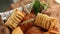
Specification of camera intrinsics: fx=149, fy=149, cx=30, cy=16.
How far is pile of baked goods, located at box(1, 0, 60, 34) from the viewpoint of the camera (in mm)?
1026

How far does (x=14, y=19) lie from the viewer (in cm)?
112

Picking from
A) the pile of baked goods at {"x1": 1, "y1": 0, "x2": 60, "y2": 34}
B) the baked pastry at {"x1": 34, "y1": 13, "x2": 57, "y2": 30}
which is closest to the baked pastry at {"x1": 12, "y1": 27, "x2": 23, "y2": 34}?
the pile of baked goods at {"x1": 1, "y1": 0, "x2": 60, "y2": 34}

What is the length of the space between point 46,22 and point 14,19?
250 millimetres

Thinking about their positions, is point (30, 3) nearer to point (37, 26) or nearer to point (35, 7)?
point (35, 7)

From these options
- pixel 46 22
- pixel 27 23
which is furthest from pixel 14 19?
pixel 46 22

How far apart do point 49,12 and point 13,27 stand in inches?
12.9

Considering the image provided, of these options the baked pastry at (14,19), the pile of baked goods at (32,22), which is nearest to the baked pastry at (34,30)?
the pile of baked goods at (32,22)

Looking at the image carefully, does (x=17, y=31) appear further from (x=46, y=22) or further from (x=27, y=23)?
(x=46, y=22)

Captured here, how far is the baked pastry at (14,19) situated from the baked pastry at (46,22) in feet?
0.44

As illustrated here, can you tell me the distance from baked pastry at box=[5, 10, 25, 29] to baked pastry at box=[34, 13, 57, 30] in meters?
0.14

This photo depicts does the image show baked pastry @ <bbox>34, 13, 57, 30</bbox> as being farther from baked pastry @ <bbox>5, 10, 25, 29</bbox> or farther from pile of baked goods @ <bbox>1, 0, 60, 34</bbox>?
baked pastry @ <bbox>5, 10, 25, 29</bbox>

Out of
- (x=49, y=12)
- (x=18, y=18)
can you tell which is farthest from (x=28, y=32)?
(x=49, y=12)

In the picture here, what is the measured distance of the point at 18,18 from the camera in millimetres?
1129

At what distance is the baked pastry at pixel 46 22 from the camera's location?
3.34 ft
